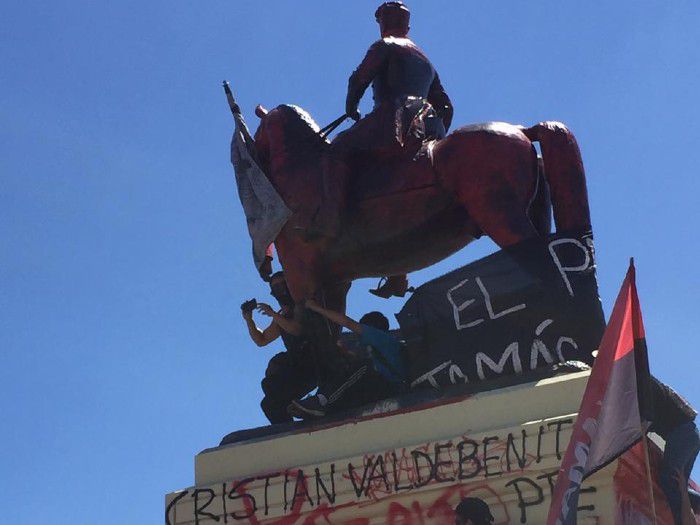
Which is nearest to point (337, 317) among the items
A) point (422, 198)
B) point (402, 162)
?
point (422, 198)

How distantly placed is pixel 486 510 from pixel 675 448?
156 centimetres

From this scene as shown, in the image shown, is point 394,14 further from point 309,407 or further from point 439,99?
point 309,407

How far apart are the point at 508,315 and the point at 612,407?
7.74ft

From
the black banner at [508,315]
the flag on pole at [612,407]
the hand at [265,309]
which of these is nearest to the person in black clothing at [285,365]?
the hand at [265,309]

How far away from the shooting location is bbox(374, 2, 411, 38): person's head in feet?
41.8

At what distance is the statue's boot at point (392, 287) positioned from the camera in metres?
12.6

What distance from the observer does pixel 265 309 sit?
1209cm

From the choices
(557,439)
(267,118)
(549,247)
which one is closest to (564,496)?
(557,439)

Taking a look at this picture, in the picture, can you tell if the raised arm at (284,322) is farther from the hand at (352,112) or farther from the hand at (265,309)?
the hand at (352,112)

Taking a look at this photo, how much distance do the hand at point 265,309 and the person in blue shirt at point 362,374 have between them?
0.57m

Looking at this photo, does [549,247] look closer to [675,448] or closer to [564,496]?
[675,448]

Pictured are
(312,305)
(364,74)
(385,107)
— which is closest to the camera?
(312,305)

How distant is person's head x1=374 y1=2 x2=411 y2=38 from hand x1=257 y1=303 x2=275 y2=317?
246cm

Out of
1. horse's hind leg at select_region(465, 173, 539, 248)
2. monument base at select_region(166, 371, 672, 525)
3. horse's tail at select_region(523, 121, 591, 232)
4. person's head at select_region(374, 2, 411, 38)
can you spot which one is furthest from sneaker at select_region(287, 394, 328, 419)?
person's head at select_region(374, 2, 411, 38)
